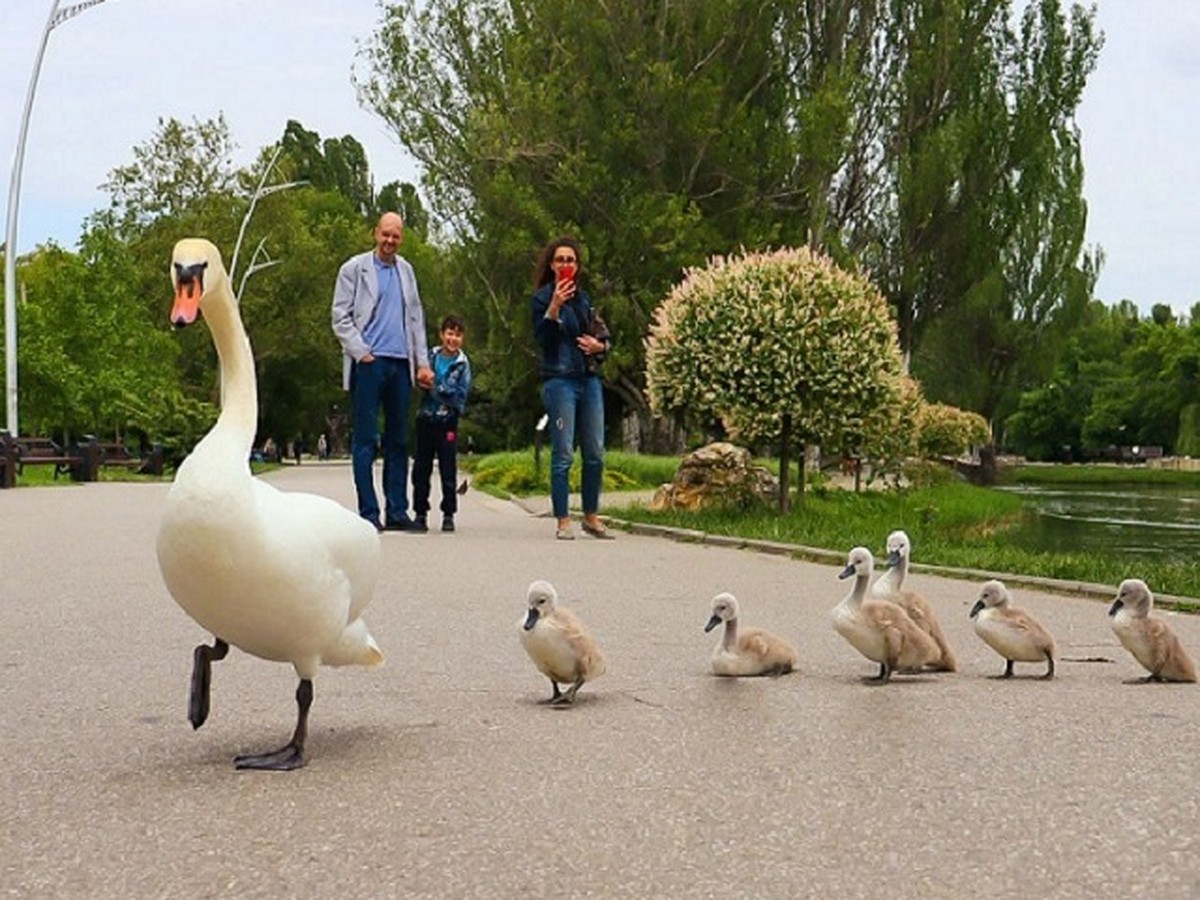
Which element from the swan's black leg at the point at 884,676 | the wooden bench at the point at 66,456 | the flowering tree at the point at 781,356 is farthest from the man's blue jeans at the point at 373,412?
the wooden bench at the point at 66,456

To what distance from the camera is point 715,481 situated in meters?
15.8

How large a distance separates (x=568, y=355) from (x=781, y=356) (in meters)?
2.93

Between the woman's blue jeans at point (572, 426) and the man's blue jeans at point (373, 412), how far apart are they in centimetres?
114

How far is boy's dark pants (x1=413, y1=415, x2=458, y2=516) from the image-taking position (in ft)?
42.3

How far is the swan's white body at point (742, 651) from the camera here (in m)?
5.41

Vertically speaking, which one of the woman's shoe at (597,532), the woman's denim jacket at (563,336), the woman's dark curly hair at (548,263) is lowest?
the woman's shoe at (597,532)

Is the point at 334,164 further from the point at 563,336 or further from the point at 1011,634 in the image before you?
the point at 1011,634

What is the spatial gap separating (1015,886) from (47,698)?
3.42 meters

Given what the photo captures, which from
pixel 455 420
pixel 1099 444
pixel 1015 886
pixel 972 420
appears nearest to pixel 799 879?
pixel 1015 886

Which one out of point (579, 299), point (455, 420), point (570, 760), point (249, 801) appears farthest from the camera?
point (455, 420)

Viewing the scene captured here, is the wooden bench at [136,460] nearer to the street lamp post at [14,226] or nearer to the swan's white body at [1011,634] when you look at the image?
the street lamp post at [14,226]

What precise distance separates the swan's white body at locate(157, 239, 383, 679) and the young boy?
341 inches

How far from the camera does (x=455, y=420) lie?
13.1 m

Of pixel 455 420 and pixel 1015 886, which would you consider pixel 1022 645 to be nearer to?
pixel 1015 886
